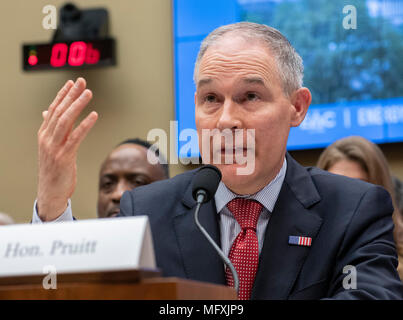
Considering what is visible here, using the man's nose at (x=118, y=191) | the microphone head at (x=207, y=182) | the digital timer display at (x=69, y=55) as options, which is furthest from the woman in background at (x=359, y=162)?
the digital timer display at (x=69, y=55)

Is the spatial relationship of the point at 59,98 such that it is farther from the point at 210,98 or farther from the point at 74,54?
the point at 74,54

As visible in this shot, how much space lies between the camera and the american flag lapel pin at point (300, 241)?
175 centimetres

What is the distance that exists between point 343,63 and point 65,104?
2.72 meters

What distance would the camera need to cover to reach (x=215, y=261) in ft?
5.73

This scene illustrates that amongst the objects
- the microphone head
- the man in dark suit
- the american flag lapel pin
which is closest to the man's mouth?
the man in dark suit

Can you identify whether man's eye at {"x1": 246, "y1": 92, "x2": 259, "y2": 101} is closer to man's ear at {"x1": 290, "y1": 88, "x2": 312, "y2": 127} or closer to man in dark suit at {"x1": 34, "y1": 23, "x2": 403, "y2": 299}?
man in dark suit at {"x1": 34, "y1": 23, "x2": 403, "y2": 299}

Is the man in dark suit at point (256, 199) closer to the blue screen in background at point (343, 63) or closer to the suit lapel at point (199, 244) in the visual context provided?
the suit lapel at point (199, 244)

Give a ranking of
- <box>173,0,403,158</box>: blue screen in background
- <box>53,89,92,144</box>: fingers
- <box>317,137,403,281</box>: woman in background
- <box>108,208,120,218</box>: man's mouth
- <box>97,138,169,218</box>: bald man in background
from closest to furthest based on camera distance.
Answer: <box>53,89,92,144</box>: fingers < <box>317,137,403,281</box>: woman in background < <box>108,208,120,218</box>: man's mouth < <box>97,138,169,218</box>: bald man in background < <box>173,0,403,158</box>: blue screen in background

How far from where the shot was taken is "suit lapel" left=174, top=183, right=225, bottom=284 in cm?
174

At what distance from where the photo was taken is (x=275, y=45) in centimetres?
191

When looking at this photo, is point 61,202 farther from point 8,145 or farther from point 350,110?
point 8,145

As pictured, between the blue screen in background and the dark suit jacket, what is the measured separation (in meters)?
2.12
